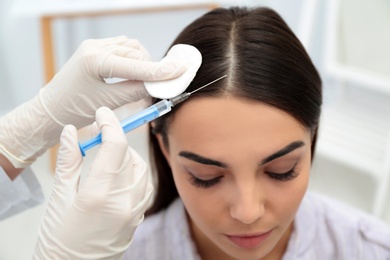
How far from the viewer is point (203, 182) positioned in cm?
104

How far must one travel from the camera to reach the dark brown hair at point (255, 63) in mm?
993

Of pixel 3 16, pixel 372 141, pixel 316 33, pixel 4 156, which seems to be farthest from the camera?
pixel 316 33

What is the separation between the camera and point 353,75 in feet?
7.61

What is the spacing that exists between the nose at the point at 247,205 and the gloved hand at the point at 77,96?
29 cm

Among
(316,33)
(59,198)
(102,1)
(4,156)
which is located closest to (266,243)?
(59,198)

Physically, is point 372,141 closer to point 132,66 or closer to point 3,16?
point 132,66

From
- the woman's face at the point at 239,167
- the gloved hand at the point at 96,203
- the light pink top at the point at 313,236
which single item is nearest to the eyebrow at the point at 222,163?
the woman's face at the point at 239,167

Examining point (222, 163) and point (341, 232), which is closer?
point (222, 163)

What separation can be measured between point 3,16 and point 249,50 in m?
2.26

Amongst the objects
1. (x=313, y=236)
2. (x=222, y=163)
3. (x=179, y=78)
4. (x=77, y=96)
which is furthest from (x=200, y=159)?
(x=313, y=236)

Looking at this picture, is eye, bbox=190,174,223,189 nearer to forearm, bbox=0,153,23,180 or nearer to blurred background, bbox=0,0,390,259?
forearm, bbox=0,153,23,180

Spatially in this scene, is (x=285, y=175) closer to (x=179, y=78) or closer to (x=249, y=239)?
(x=249, y=239)

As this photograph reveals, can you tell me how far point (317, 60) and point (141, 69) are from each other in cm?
230

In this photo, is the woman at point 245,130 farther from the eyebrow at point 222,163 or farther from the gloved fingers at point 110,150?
the gloved fingers at point 110,150
